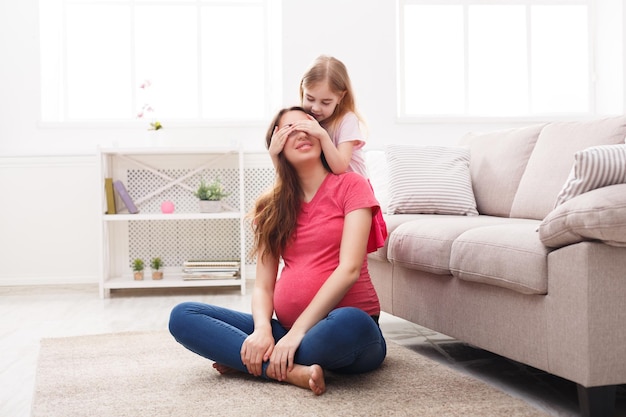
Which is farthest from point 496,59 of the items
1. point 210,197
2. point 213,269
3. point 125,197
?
point 125,197

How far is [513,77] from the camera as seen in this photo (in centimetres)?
471

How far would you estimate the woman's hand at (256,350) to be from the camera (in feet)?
6.19

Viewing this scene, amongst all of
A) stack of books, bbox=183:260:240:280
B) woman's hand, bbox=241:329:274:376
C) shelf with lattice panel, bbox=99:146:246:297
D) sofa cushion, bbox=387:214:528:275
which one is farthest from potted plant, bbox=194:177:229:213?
woman's hand, bbox=241:329:274:376

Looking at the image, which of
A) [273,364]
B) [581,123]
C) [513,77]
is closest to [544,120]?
[513,77]

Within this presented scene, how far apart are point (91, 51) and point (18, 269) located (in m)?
1.44

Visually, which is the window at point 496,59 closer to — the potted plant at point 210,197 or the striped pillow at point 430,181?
the potted plant at point 210,197

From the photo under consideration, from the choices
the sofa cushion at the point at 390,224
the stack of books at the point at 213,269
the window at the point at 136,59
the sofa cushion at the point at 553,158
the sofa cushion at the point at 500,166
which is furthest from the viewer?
the window at the point at 136,59

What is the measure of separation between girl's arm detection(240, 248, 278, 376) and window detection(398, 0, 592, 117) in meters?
2.74

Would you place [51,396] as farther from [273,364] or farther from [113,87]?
[113,87]

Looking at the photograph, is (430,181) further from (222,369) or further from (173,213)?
(173,213)

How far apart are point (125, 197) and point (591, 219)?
10.2ft

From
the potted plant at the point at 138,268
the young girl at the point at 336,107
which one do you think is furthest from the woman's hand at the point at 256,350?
the potted plant at the point at 138,268

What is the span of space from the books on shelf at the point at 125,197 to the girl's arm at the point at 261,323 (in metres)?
2.22

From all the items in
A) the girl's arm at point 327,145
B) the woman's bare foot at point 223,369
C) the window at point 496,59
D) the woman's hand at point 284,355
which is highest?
the window at point 496,59
